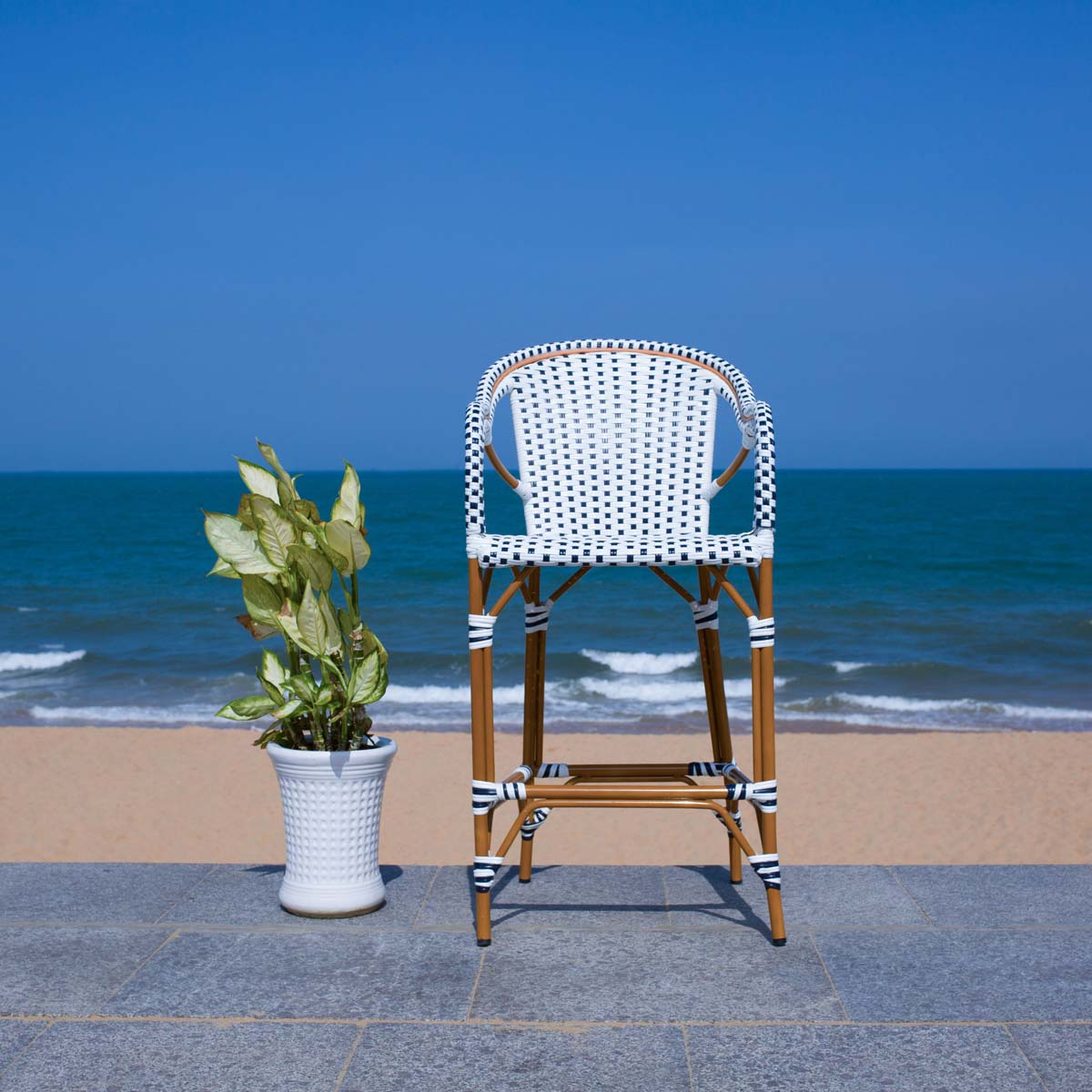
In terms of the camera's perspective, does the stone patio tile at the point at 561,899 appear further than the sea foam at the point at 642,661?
No

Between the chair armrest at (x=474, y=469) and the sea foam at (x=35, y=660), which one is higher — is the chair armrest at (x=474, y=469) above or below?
above

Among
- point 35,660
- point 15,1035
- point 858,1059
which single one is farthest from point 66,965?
point 35,660

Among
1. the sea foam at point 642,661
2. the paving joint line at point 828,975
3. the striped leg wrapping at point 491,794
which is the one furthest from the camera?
the sea foam at point 642,661

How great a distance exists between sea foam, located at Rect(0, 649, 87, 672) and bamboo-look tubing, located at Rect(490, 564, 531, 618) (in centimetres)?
1066

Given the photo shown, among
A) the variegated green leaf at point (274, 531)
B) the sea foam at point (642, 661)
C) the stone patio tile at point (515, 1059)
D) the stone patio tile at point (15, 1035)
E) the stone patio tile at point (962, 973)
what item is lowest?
the sea foam at point (642, 661)

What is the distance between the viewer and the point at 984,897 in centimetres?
268

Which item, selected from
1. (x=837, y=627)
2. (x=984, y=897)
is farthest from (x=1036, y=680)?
(x=984, y=897)

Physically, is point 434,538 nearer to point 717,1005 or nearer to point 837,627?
point 837,627

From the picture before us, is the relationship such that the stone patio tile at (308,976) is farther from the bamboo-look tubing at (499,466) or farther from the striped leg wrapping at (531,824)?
the bamboo-look tubing at (499,466)

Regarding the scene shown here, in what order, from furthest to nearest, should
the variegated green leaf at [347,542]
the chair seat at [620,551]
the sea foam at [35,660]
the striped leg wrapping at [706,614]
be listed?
the sea foam at [35,660]
the striped leg wrapping at [706,614]
the variegated green leaf at [347,542]
the chair seat at [620,551]

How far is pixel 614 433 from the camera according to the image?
282 centimetres

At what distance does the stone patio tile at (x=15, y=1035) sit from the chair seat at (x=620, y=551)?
43.5 inches

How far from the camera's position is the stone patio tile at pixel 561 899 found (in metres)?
2.57

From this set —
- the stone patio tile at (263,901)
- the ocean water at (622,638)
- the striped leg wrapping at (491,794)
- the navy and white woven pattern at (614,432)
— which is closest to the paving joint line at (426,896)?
the stone patio tile at (263,901)
